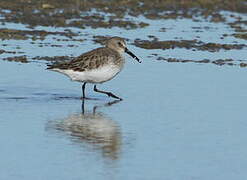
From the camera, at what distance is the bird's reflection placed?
10.2 m

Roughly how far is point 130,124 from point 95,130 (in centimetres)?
52

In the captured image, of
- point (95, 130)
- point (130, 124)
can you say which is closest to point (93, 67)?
point (130, 124)

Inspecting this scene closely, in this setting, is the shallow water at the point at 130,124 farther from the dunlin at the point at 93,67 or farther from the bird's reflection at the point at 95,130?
the dunlin at the point at 93,67

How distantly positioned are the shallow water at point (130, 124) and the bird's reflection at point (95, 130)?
0.01 metres

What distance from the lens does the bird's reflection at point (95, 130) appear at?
33.4 feet

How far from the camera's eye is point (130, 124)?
37.3 ft

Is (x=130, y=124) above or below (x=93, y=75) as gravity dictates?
below

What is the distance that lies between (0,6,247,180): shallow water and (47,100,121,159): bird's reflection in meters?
0.01

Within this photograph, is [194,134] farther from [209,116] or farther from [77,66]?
[77,66]

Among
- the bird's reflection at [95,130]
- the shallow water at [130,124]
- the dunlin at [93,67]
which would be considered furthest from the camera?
the dunlin at [93,67]

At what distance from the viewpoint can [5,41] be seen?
17797 mm

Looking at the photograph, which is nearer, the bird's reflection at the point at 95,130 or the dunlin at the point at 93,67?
the bird's reflection at the point at 95,130

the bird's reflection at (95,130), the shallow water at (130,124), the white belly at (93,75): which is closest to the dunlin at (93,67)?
the white belly at (93,75)

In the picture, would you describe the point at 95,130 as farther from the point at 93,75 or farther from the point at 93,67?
the point at 93,67
